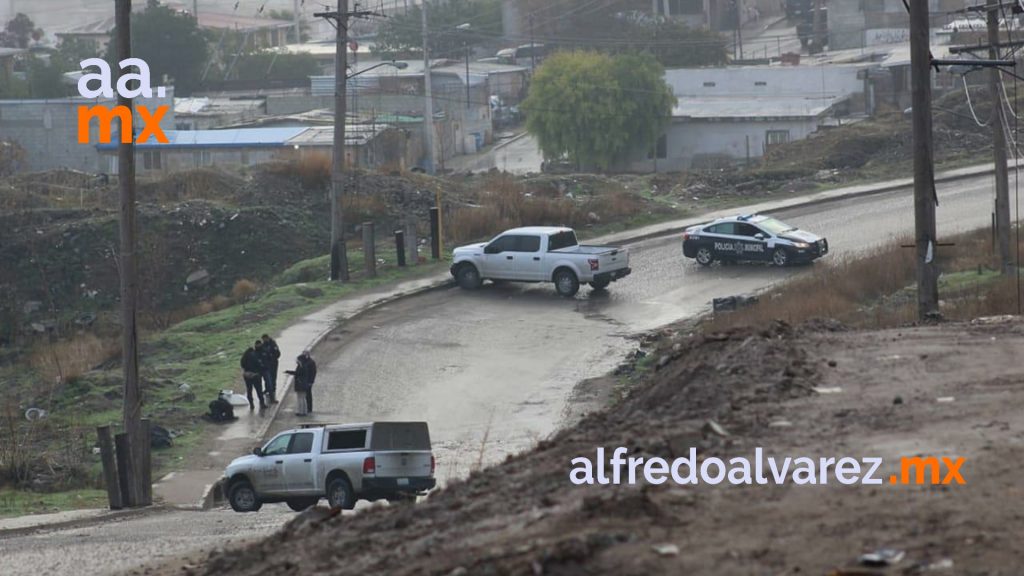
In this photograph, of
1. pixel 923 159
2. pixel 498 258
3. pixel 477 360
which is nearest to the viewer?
pixel 923 159

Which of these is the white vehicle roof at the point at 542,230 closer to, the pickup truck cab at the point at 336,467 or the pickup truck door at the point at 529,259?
the pickup truck door at the point at 529,259

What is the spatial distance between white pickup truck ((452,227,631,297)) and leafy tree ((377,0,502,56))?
6736cm

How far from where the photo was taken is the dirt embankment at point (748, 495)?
974 centimetres

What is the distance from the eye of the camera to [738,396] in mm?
13766

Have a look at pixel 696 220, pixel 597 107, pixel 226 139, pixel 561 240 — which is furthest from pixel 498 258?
pixel 597 107

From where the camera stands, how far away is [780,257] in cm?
3694

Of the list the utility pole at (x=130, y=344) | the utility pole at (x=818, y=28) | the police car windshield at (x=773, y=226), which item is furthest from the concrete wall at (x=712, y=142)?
the utility pole at (x=130, y=344)

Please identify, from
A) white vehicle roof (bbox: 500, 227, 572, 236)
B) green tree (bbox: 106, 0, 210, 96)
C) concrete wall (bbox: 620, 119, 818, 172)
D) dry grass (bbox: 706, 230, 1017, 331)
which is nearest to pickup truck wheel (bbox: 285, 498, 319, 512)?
dry grass (bbox: 706, 230, 1017, 331)

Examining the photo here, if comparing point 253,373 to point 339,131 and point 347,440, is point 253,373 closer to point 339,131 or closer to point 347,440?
point 347,440

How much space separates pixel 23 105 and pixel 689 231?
→ 42861 mm

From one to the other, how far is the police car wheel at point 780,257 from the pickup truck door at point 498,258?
623 cm

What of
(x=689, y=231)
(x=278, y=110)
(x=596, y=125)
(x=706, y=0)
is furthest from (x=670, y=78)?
(x=689, y=231)

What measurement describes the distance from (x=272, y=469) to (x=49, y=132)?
53.5m

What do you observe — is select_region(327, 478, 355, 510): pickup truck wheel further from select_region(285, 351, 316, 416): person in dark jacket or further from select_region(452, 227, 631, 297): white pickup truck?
select_region(452, 227, 631, 297): white pickup truck
